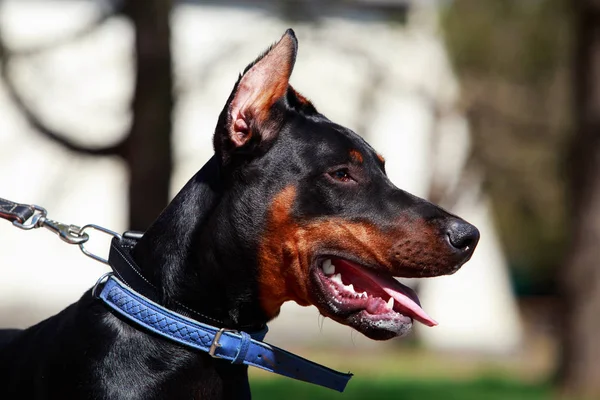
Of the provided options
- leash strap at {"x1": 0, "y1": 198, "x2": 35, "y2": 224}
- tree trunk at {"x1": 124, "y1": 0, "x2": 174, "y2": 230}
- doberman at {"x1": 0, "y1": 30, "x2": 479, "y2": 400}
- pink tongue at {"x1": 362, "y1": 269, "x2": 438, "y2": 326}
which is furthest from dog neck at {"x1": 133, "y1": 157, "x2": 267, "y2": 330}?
tree trunk at {"x1": 124, "y1": 0, "x2": 174, "y2": 230}

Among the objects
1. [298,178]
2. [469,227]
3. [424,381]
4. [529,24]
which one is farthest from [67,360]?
[529,24]

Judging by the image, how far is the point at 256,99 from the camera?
12.5 ft

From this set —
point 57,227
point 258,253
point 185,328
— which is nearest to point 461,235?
point 258,253

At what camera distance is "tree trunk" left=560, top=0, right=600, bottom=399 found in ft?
35.7

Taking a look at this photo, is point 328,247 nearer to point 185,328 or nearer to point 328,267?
point 328,267

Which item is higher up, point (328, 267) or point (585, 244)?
point (585, 244)

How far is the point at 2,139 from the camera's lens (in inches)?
632

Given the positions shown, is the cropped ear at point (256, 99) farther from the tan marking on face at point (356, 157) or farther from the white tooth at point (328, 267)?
the white tooth at point (328, 267)

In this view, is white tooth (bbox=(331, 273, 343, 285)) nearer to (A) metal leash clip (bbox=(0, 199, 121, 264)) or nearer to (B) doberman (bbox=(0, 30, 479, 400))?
(B) doberman (bbox=(0, 30, 479, 400))

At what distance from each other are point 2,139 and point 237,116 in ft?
43.1

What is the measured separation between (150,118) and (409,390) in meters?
3.91

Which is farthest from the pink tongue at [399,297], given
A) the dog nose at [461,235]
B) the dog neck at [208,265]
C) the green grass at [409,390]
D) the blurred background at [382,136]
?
the green grass at [409,390]

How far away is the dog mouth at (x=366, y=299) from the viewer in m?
3.66

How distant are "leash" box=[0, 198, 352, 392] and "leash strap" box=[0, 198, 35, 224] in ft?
1.71
